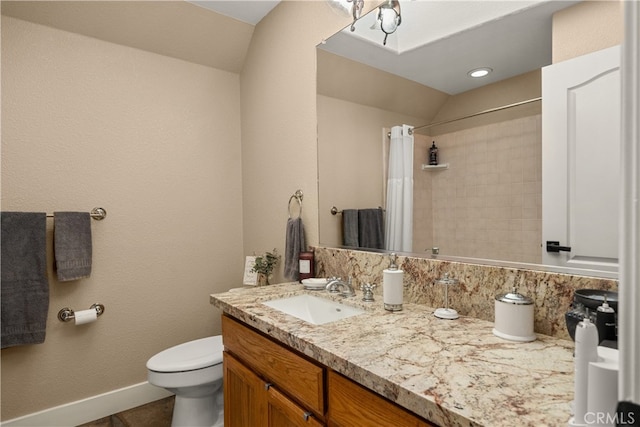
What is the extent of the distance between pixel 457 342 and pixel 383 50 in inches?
50.9

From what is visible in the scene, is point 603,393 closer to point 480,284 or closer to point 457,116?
point 480,284

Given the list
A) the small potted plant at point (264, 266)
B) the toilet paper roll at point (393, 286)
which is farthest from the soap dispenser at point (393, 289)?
the small potted plant at point (264, 266)

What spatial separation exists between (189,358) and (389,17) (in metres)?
1.98

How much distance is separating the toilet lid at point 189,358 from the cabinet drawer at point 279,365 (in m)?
0.35

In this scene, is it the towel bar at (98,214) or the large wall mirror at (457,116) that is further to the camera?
the towel bar at (98,214)

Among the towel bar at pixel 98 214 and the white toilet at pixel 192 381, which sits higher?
the towel bar at pixel 98 214

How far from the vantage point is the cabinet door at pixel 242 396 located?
1.26 metres

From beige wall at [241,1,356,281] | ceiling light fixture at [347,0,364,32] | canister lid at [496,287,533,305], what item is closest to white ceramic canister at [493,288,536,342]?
canister lid at [496,287,533,305]

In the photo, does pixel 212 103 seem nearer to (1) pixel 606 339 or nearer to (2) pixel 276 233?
(2) pixel 276 233

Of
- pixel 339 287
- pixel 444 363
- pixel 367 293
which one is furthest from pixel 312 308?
pixel 444 363

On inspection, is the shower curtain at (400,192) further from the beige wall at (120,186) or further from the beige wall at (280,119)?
the beige wall at (120,186)

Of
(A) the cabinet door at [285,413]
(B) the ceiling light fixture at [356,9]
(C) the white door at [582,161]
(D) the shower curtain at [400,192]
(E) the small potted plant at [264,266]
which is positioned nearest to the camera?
(C) the white door at [582,161]

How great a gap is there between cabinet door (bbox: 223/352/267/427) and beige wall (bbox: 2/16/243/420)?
1.01 metres

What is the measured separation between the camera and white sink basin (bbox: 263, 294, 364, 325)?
4.87 ft
